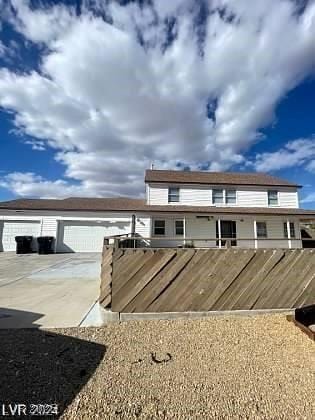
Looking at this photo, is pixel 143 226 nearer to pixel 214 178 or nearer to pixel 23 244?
pixel 214 178

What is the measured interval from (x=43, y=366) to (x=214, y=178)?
17.9m

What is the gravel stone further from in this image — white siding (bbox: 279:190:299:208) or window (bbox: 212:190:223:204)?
white siding (bbox: 279:190:299:208)

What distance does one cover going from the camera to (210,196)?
58.2 ft

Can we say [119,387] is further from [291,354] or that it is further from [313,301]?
[313,301]

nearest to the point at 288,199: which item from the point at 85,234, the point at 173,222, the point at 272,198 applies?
the point at 272,198

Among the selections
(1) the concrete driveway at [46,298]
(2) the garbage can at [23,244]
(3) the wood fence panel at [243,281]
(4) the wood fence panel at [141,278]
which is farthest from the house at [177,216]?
(3) the wood fence panel at [243,281]

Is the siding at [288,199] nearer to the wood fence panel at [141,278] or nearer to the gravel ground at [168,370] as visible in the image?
the gravel ground at [168,370]

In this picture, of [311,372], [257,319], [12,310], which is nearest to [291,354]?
[311,372]

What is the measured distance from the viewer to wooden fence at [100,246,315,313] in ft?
13.9

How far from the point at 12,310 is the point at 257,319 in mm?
4874

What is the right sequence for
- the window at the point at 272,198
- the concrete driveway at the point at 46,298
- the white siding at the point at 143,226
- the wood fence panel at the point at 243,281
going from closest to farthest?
the concrete driveway at the point at 46,298 → the wood fence panel at the point at 243,281 → the white siding at the point at 143,226 → the window at the point at 272,198

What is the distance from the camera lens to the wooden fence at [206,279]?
13.9 ft

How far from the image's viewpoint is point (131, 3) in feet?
20.2

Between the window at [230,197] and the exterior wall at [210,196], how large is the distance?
231mm
